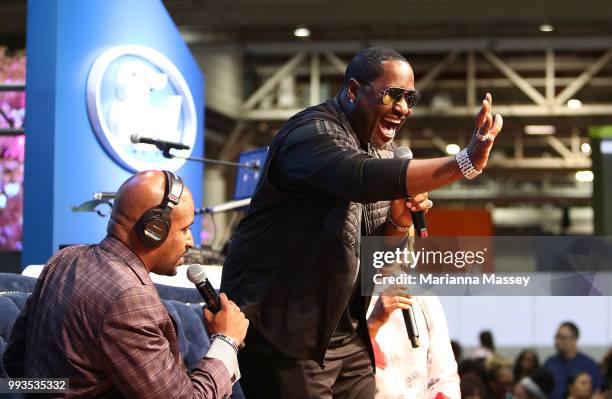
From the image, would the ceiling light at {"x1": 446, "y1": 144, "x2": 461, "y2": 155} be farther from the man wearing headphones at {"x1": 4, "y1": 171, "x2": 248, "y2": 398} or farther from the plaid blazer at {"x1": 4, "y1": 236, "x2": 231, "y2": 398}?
the plaid blazer at {"x1": 4, "y1": 236, "x2": 231, "y2": 398}

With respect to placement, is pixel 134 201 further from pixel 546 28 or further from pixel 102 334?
pixel 546 28

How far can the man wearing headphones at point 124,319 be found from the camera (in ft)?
5.14

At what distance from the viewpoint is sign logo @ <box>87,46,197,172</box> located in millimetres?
4316

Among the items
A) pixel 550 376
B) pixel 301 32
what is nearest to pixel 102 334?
pixel 550 376

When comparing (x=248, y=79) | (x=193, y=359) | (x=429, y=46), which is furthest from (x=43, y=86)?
(x=248, y=79)

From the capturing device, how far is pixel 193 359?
2.71 m

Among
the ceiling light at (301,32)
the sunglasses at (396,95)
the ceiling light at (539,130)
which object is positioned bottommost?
the sunglasses at (396,95)

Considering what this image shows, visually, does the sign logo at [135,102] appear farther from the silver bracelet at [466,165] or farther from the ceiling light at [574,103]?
the ceiling light at [574,103]

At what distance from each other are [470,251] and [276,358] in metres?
0.52

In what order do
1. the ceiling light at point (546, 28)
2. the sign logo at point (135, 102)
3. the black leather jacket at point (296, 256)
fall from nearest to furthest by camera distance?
the black leather jacket at point (296, 256) → the sign logo at point (135, 102) → the ceiling light at point (546, 28)

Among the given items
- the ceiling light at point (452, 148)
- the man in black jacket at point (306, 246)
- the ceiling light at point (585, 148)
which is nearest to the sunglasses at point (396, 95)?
the man in black jacket at point (306, 246)

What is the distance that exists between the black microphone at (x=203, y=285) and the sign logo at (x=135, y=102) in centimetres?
263

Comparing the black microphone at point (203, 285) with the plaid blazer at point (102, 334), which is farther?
the black microphone at point (203, 285)

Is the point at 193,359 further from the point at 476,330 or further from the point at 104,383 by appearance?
the point at 104,383
